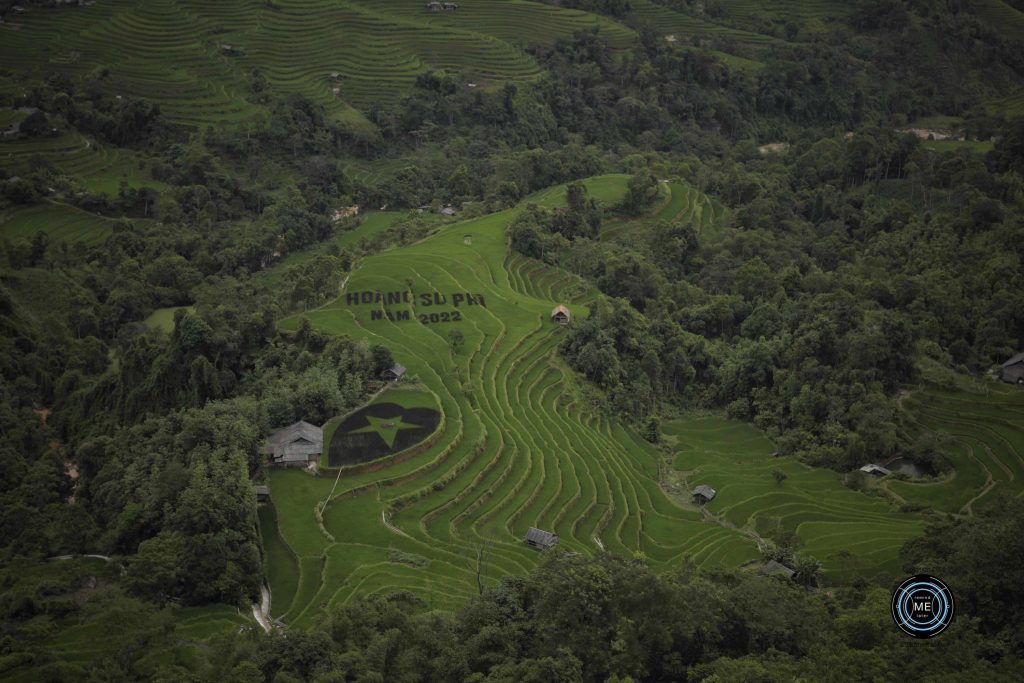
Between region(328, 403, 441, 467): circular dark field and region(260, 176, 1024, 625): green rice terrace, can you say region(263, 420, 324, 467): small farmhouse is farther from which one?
region(328, 403, 441, 467): circular dark field

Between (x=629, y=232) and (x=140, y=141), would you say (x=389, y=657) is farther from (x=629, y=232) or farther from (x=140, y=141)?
(x=140, y=141)

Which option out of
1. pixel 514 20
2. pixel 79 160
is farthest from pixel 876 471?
pixel 514 20

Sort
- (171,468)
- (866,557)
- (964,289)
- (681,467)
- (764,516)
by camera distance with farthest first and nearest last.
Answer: (964,289)
(681,467)
(764,516)
(866,557)
(171,468)

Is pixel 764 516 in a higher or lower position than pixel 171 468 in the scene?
lower

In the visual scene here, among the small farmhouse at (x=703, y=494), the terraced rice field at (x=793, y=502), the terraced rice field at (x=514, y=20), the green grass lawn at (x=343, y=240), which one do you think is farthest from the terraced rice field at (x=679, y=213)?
the terraced rice field at (x=514, y=20)

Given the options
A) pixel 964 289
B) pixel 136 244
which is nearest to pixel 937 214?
pixel 964 289

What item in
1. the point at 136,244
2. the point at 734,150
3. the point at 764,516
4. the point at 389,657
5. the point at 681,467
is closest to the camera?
the point at 389,657
